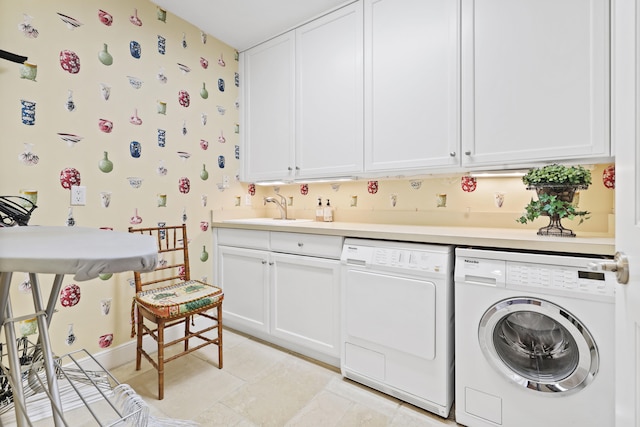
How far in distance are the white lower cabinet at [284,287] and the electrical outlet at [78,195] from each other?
0.96 meters

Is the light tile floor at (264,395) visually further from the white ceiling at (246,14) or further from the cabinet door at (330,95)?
the white ceiling at (246,14)

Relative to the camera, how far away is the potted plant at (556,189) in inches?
55.6

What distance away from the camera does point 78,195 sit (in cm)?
183

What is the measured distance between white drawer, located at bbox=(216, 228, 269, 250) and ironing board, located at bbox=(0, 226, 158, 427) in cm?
152

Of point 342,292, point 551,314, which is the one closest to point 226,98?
point 342,292

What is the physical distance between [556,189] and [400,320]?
3.22 ft

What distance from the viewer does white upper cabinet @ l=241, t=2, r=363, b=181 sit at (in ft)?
7.14

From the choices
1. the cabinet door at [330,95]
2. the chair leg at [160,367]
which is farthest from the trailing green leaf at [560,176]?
the chair leg at [160,367]

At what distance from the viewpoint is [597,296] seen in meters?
1.18

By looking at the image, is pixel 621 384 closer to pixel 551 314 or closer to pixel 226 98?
pixel 551 314

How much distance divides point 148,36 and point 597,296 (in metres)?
2.91

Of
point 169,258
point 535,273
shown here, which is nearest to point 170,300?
point 169,258

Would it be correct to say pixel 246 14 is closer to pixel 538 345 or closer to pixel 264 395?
pixel 264 395

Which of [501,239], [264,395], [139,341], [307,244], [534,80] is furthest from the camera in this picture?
[307,244]
